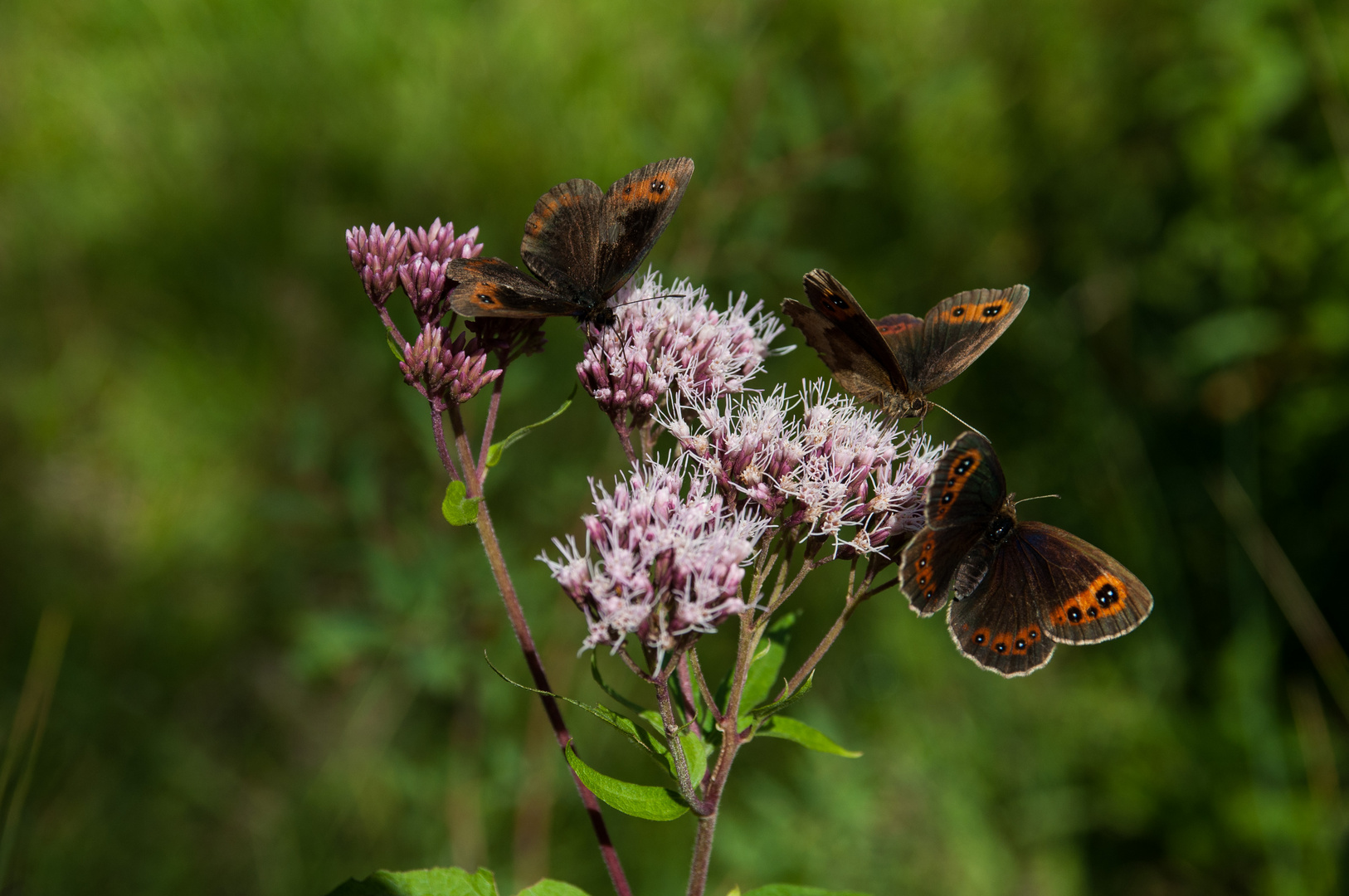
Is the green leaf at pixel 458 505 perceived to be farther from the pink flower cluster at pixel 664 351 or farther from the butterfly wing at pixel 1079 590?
the butterfly wing at pixel 1079 590

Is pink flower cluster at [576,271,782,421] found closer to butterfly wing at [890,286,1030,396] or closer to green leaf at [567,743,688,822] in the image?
butterfly wing at [890,286,1030,396]

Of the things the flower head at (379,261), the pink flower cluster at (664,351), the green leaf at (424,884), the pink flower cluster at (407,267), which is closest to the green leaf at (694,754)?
the green leaf at (424,884)

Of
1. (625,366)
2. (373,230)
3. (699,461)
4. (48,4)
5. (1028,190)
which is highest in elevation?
(48,4)

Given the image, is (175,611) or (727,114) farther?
(175,611)

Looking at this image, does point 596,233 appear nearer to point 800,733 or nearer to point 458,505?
point 458,505

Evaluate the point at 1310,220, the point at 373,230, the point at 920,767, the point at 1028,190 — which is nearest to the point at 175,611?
the point at 373,230

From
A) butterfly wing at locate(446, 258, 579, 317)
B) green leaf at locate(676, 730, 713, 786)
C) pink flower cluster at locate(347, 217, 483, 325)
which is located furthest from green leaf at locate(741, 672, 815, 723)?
pink flower cluster at locate(347, 217, 483, 325)

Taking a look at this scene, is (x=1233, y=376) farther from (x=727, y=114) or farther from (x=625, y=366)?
(x=625, y=366)
